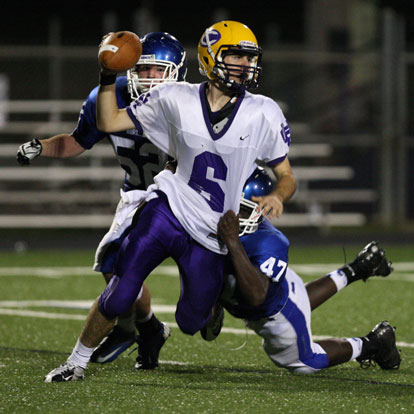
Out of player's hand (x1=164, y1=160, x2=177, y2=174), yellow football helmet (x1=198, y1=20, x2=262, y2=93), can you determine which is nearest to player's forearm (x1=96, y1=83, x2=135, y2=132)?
player's hand (x1=164, y1=160, x2=177, y2=174)

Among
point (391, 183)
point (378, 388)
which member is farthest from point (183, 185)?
point (391, 183)

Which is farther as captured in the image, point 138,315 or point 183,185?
point 138,315

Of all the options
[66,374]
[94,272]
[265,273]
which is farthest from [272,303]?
[94,272]

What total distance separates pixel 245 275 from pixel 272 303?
9.2 inches

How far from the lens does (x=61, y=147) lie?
4629 millimetres

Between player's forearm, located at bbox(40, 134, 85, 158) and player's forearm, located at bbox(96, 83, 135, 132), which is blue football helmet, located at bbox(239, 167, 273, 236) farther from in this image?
player's forearm, located at bbox(40, 134, 85, 158)

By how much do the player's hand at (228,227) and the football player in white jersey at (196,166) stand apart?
1.8 inches

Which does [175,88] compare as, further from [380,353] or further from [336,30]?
[336,30]

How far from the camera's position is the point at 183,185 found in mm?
4027

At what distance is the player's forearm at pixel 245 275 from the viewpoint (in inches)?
155

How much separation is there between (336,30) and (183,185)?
13.3 metres

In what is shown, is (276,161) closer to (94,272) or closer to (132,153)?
(132,153)

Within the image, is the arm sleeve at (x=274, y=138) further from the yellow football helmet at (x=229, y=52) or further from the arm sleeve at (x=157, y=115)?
the arm sleeve at (x=157, y=115)

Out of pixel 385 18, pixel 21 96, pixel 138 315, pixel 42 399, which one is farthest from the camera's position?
pixel 21 96
